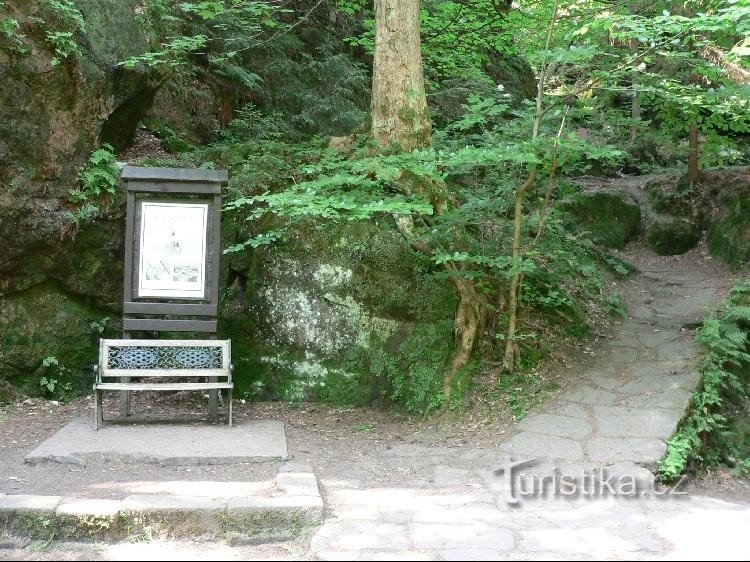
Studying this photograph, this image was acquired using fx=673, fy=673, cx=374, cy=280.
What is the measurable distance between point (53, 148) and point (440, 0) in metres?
7.56

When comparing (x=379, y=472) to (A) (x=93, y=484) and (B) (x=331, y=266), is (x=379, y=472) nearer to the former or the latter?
(A) (x=93, y=484)

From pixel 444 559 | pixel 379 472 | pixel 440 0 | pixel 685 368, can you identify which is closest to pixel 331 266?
pixel 379 472

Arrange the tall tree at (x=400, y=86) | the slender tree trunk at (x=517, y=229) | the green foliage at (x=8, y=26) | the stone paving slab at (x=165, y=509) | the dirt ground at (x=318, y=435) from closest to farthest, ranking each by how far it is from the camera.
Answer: the stone paving slab at (x=165, y=509), the dirt ground at (x=318, y=435), the slender tree trunk at (x=517, y=229), the green foliage at (x=8, y=26), the tall tree at (x=400, y=86)

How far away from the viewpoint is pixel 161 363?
22.2 feet

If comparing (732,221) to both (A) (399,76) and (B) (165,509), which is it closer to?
(A) (399,76)

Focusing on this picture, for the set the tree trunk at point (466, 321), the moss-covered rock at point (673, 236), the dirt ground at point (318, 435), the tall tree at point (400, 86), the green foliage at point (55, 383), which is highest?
the tall tree at point (400, 86)

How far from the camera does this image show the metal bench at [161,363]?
21.1ft

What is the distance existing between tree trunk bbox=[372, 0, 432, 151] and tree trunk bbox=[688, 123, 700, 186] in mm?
6778

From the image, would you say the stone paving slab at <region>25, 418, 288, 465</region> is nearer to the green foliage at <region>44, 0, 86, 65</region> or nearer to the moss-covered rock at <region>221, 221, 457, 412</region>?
the moss-covered rock at <region>221, 221, 457, 412</region>

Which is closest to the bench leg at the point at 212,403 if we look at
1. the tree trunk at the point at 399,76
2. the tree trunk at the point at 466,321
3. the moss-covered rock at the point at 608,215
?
the tree trunk at the point at 466,321

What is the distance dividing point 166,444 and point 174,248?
6.66 ft

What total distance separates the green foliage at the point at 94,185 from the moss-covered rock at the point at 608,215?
8.20m

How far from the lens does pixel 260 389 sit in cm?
773

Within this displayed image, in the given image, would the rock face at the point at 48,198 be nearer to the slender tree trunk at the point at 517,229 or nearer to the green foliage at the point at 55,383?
the green foliage at the point at 55,383
